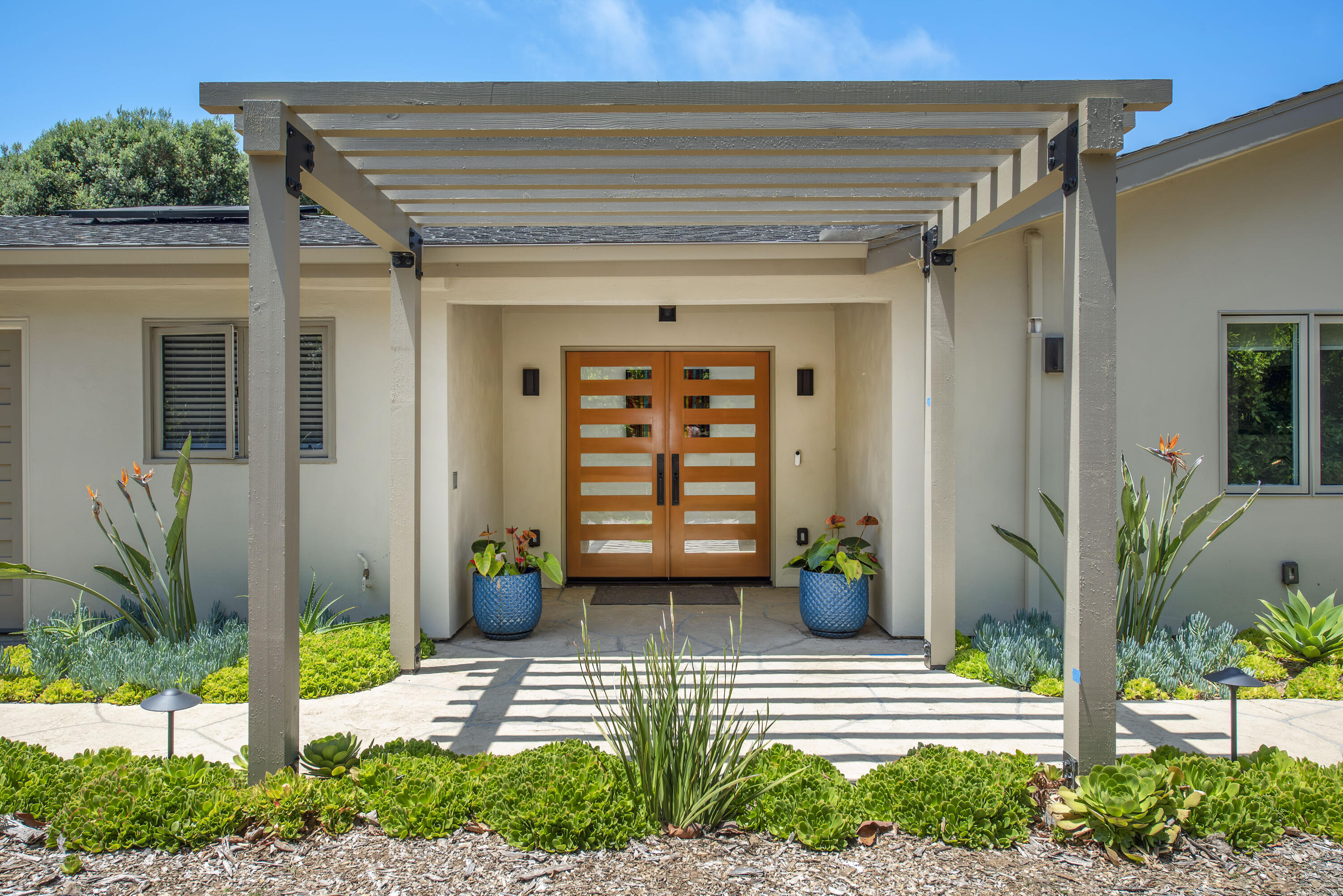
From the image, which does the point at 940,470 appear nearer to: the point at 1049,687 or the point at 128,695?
the point at 1049,687

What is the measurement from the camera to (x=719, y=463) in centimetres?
786

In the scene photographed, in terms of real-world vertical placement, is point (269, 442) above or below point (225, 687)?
above

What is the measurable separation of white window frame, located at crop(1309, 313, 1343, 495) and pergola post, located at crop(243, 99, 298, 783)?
6.50 metres

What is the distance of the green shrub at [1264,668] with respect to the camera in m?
4.79

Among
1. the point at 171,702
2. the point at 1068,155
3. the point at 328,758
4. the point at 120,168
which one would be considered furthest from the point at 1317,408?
the point at 120,168

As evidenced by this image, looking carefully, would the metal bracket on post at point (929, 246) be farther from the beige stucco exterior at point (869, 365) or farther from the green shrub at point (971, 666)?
the green shrub at point (971, 666)

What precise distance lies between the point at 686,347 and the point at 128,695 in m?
5.15

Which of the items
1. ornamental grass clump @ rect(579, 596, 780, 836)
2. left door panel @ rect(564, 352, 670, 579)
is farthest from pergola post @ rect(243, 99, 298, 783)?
left door panel @ rect(564, 352, 670, 579)

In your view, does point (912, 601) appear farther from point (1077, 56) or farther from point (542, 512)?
point (1077, 56)

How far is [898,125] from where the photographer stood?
3.27 meters

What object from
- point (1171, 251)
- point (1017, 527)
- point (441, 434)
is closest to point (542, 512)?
point (441, 434)

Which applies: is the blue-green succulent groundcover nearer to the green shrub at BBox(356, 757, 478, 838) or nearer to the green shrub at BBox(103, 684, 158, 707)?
the green shrub at BBox(356, 757, 478, 838)

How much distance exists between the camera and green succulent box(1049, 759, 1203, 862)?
8.77 feet

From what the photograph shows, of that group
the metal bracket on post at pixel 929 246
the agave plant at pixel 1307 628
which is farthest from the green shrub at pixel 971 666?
the metal bracket on post at pixel 929 246
